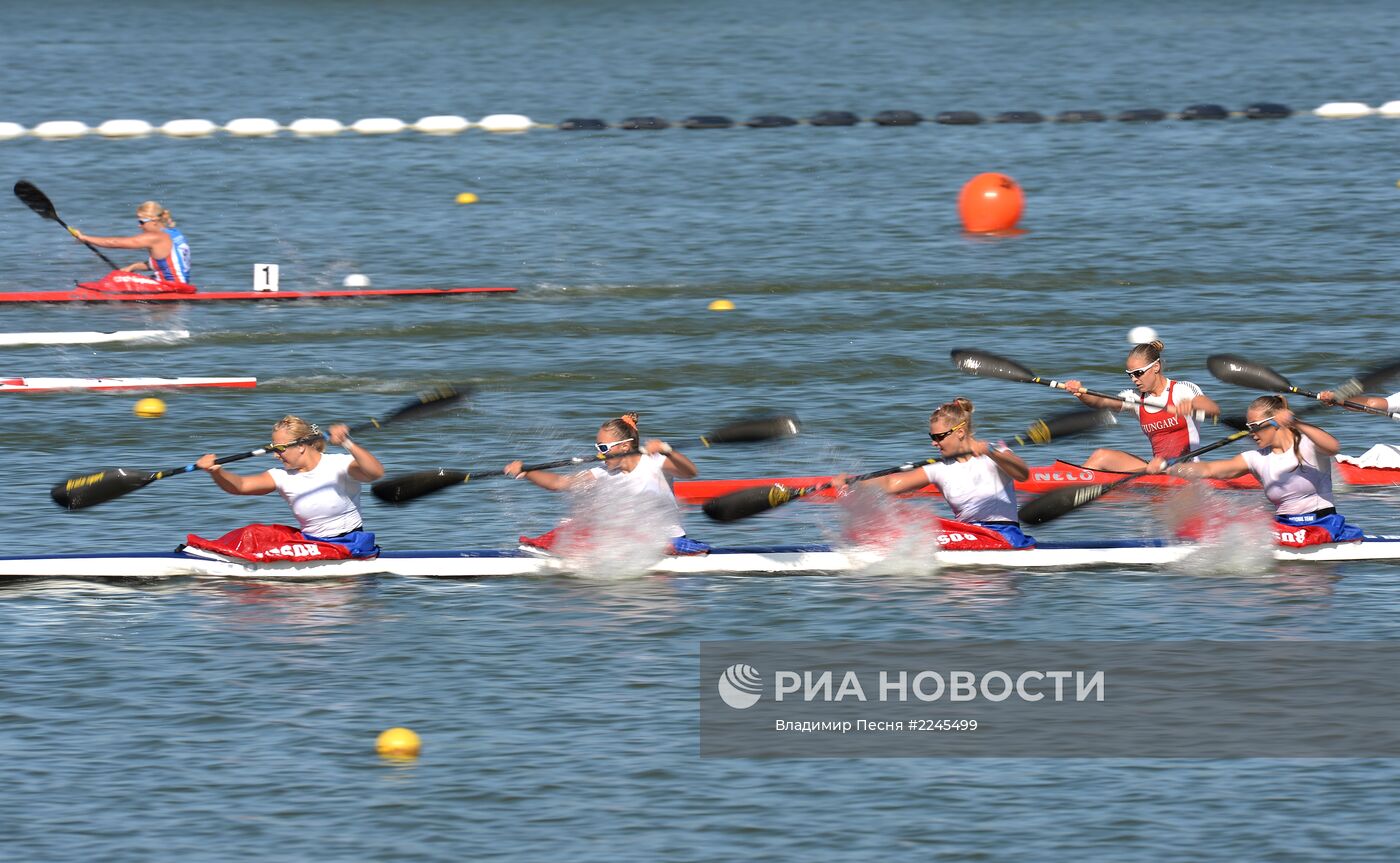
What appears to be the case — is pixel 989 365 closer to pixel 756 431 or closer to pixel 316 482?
pixel 756 431

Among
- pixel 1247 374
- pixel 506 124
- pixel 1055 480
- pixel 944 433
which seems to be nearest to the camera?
pixel 944 433

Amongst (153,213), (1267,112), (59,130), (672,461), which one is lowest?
(672,461)

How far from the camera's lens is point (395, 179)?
35.8m

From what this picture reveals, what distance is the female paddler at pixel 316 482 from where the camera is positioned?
1535 centimetres

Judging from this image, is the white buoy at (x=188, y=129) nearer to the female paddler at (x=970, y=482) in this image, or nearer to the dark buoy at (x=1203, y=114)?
the dark buoy at (x=1203, y=114)

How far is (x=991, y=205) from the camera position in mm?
30734

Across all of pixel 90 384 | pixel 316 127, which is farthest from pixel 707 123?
pixel 90 384

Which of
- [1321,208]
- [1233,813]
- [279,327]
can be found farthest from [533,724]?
[1321,208]

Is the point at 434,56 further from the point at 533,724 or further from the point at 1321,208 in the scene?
the point at 533,724

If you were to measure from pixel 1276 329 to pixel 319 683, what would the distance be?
14.0 metres

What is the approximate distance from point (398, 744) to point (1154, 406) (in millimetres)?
7740

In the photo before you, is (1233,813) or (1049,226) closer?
Result: (1233,813)

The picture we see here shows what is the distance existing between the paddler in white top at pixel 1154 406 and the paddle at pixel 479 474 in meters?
2.65

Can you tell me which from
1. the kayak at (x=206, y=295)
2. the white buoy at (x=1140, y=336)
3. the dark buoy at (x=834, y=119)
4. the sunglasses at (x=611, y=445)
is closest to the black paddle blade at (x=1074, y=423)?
the sunglasses at (x=611, y=445)
